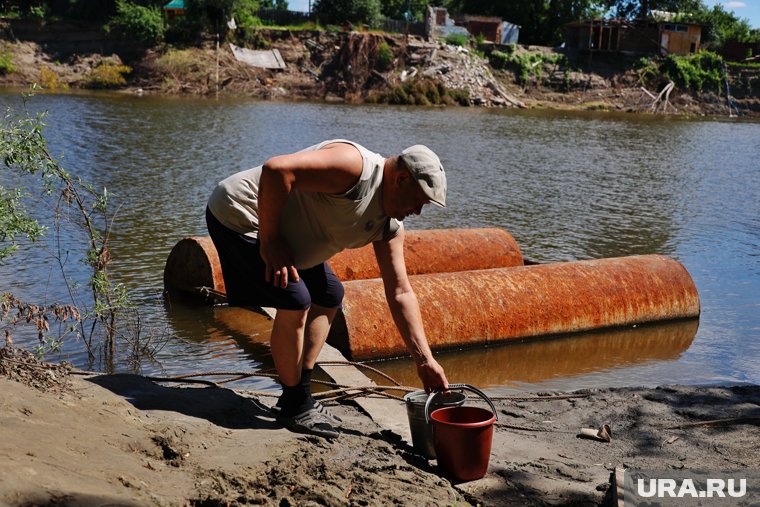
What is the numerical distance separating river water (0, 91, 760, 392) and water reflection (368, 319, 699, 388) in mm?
21

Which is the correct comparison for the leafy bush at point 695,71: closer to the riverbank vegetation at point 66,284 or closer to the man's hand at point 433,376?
the riverbank vegetation at point 66,284

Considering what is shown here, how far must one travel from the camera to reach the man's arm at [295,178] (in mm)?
3723

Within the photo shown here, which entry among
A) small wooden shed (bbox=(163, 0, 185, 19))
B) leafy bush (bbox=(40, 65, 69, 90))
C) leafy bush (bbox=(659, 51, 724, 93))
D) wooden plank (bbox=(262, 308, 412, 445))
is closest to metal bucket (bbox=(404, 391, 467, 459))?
wooden plank (bbox=(262, 308, 412, 445))

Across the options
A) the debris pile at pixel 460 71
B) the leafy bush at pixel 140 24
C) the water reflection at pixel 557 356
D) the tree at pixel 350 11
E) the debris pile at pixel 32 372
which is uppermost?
the tree at pixel 350 11

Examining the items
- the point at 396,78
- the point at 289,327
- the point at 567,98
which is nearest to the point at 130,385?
the point at 289,327

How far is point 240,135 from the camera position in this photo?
75.7 feet

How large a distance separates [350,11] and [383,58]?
22.9 feet

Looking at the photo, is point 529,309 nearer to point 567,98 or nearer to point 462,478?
point 462,478

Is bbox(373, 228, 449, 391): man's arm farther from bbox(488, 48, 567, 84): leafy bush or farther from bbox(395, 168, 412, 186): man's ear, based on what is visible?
bbox(488, 48, 567, 84): leafy bush

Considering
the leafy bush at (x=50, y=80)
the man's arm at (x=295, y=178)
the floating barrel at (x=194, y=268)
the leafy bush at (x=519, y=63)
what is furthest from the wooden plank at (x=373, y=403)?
the leafy bush at (x=519, y=63)

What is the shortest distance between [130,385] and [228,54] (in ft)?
140

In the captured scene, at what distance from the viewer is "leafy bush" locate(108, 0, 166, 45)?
1742 inches

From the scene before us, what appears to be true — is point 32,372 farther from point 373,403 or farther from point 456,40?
point 456,40

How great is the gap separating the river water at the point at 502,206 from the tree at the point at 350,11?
1733cm
